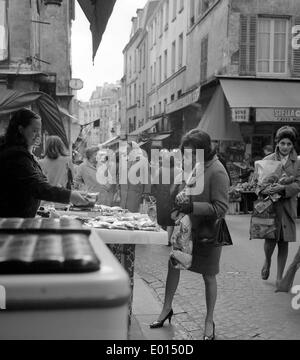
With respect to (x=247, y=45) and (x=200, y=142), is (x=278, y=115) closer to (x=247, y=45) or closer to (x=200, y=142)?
(x=247, y=45)

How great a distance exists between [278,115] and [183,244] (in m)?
11.9

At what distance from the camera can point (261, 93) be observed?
16766mm

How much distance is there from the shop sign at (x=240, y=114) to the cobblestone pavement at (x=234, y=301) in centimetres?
763

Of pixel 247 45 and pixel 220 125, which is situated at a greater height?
pixel 247 45

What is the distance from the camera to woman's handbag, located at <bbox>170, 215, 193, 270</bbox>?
425 centimetres

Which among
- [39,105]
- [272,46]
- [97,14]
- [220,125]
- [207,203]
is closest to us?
[207,203]

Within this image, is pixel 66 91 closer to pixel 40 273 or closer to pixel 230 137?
pixel 230 137

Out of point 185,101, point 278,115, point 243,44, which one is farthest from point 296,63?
point 185,101

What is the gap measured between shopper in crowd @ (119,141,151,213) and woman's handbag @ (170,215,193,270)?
4781mm

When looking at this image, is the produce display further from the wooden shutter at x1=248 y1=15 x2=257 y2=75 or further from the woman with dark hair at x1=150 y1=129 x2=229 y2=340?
the wooden shutter at x1=248 y1=15 x2=257 y2=75

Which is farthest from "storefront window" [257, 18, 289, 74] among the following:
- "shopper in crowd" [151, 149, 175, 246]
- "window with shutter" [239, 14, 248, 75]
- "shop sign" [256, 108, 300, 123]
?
"shopper in crowd" [151, 149, 175, 246]

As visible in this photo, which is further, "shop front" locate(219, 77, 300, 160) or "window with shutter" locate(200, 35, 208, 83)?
"window with shutter" locate(200, 35, 208, 83)

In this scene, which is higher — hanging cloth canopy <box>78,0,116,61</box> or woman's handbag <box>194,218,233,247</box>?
hanging cloth canopy <box>78,0,116,61</box>
